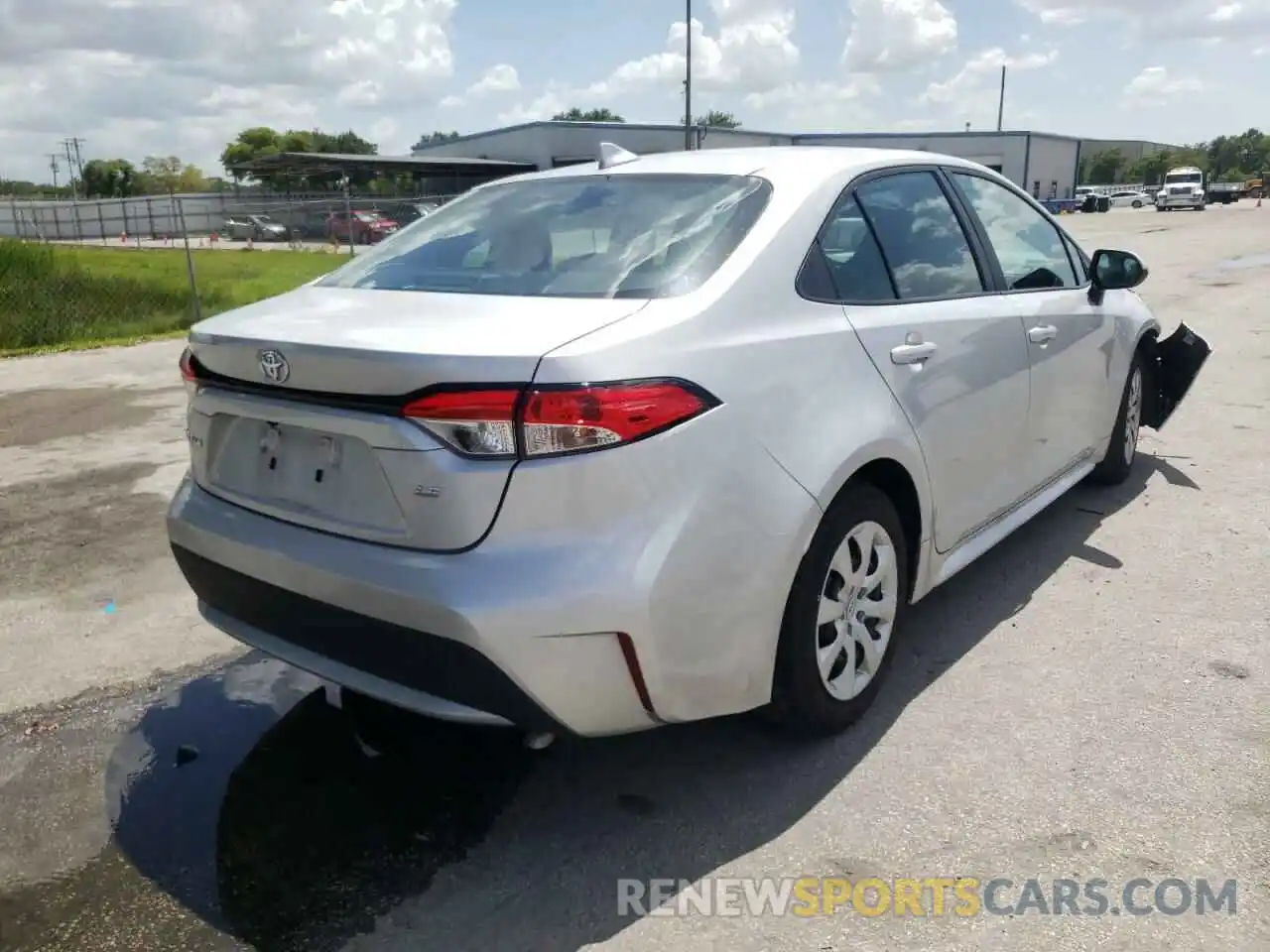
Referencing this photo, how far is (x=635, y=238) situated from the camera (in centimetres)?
286

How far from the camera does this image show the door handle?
3033mm

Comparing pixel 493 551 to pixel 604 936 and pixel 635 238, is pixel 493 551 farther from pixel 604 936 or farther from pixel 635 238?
pixel 635 238

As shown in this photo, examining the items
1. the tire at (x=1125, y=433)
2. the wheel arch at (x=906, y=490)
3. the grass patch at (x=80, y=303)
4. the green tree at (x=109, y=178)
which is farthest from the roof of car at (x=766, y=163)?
the green tree at (x=109, y=178)

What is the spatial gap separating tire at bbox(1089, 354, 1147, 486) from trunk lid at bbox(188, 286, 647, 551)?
356cm

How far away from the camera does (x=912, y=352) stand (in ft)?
10.2

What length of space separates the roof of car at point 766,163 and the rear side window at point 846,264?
0.16 metres

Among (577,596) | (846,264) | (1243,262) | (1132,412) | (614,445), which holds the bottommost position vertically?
(1243,262)

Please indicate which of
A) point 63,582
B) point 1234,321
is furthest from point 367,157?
point 63,582

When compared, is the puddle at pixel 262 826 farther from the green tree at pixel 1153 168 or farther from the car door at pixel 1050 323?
the green tree at pixel 1153 168

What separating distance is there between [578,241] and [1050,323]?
6.97 ft

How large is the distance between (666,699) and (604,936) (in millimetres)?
546

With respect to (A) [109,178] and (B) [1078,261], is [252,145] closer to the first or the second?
(A) [109,178]

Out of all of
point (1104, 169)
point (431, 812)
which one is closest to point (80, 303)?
point (431, 812)

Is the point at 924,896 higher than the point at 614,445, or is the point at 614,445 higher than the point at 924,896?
the point at 614,445
